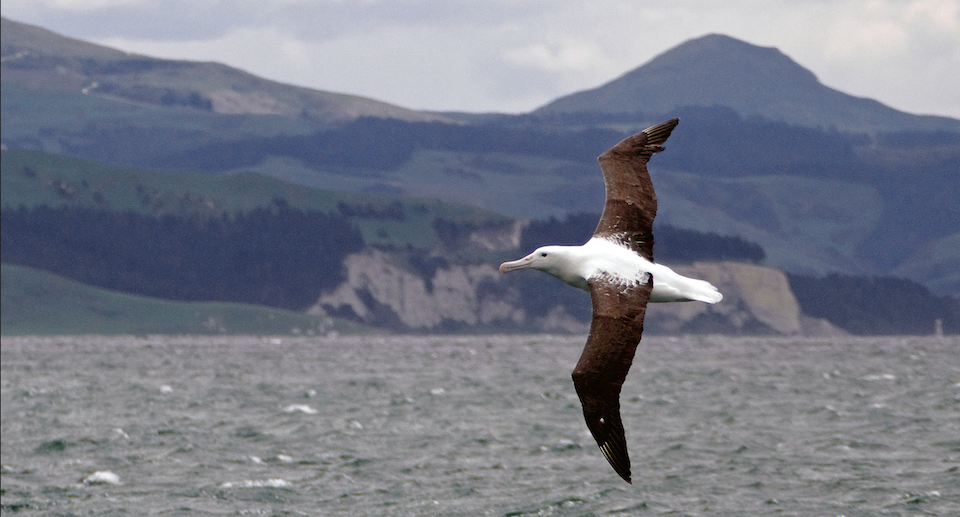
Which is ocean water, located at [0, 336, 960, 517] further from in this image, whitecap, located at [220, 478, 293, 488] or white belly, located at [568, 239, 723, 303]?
white belly, located at [568, 239, 723, 303]

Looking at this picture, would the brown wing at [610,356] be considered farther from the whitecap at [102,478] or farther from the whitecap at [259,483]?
the whitecap at [102,478]

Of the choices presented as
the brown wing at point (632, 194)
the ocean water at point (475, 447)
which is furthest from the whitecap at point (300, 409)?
the brown wing at point (632, 194)

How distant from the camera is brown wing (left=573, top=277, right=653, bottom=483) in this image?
15.5m

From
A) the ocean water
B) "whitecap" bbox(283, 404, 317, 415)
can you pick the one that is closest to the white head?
the ocean water

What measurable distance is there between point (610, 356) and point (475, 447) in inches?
1343

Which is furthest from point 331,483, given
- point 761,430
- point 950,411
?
point 950,411

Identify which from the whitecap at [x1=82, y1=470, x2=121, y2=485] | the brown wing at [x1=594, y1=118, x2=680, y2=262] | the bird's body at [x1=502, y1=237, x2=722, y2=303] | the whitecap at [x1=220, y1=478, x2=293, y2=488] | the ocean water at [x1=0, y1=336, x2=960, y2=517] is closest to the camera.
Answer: the bird's body at [x1=502, y1=237, x2=722, y2=303]

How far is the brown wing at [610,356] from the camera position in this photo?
611 inches

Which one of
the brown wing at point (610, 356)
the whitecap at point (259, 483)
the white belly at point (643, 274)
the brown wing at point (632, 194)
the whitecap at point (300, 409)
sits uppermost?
the brown wing at point (632, 194)

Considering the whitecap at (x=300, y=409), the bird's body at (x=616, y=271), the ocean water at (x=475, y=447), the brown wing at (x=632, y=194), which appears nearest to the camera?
the bird's body at (x=616, y=271)

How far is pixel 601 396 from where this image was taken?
1591 centimetres

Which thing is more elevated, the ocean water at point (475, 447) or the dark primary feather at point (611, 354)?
the dark primary feather at point (611, 354)

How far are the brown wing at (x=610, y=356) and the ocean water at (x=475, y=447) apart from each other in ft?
59.9

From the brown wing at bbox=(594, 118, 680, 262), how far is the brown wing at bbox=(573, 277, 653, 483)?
4.28 feet
